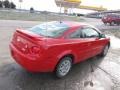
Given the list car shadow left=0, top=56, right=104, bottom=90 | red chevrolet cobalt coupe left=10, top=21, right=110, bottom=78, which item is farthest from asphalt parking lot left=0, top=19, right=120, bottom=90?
red chevrolet cobalt coupe left=10, top=21, right=110, bottom=78

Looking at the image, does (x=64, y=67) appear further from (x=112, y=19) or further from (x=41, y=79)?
(x=112, y=19)

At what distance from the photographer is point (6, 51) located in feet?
27.1

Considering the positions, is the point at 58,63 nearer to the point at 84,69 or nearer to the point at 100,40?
the point at 84,69

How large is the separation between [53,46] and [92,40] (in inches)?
83.2

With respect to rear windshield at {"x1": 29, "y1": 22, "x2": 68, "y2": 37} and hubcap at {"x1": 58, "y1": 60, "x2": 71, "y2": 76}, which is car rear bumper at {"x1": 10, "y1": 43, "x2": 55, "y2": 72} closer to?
hubcap at {"x1": 58, "y1": 60, "x2": 71, "y2": 76}

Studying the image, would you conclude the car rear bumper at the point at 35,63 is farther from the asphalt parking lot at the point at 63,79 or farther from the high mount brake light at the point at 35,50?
the asphalt parking lot at the point at 63,79

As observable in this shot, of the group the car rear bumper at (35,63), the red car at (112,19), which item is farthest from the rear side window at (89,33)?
the red car at (112,19)

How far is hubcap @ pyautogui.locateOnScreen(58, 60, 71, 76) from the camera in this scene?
5.96 m

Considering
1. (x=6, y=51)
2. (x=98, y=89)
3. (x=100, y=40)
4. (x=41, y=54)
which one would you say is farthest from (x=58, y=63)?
(x=6, y=51)

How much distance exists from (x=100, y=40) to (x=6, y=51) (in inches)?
141

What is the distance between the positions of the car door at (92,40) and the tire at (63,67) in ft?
3.36

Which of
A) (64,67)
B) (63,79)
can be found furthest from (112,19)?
(63,79)

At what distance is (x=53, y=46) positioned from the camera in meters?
5.43

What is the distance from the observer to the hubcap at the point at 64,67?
5.96m
